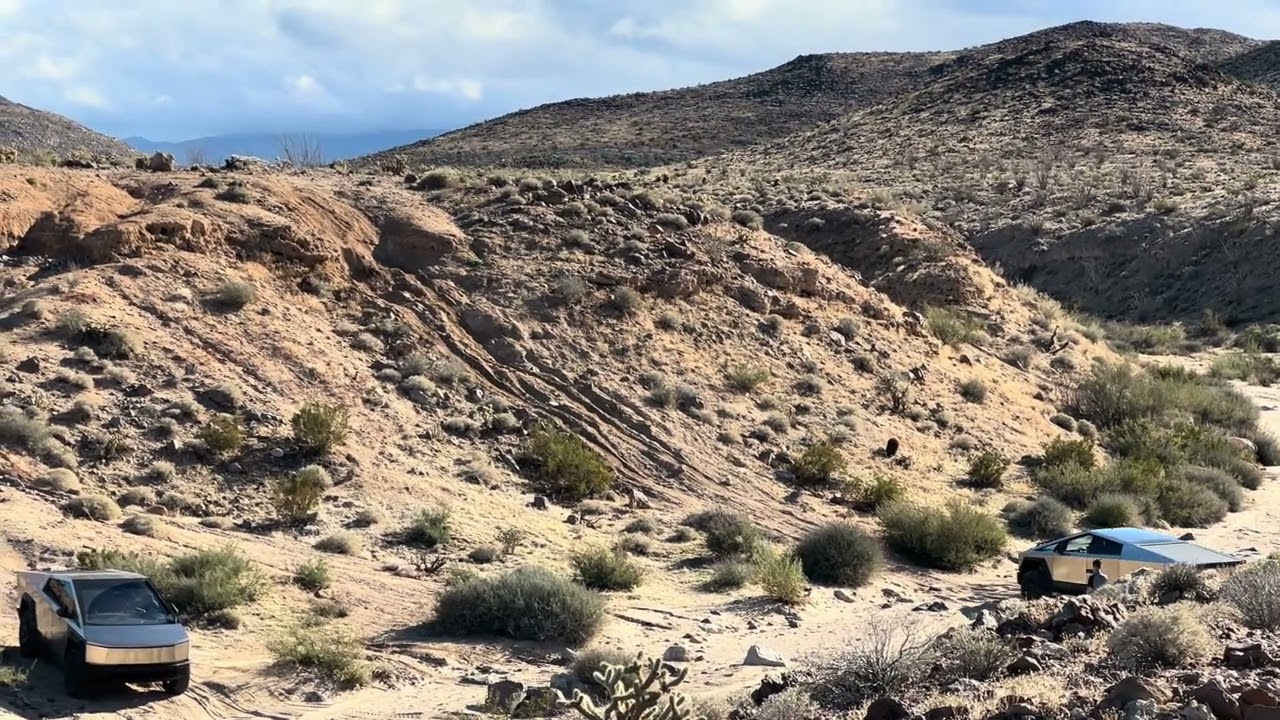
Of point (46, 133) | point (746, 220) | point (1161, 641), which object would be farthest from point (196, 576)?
point (46, 133)

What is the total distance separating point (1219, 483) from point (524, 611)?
15251mm

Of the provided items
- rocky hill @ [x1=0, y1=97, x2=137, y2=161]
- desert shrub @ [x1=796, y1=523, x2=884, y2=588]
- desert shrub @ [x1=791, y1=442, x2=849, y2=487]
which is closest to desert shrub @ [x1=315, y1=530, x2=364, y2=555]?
desert shrub @ [x1=796, y1=523, x2=884, y2=588]

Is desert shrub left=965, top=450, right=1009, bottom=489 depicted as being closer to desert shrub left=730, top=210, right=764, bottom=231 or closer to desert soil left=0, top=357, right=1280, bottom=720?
desert soil left=0, top=357, right=1280, bottom=720

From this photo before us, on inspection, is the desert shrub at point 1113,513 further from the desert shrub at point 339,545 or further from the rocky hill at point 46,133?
the rocky hill at point 46,133

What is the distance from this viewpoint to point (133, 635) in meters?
11.2

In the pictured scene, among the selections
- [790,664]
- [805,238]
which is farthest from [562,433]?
[805,238]

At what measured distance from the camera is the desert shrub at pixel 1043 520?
20625 mm

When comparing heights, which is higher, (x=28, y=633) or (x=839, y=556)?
(x=28, y=633)

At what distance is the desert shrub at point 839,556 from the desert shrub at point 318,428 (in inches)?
266

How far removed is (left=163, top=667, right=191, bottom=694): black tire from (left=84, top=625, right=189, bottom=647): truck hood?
300 millimetres

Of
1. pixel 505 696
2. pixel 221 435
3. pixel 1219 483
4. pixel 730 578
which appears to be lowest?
pixel 1219 483

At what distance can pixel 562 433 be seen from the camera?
20.9 metres

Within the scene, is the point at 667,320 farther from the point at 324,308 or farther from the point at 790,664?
the point at 790,664

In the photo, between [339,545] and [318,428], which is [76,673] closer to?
[339,545]
